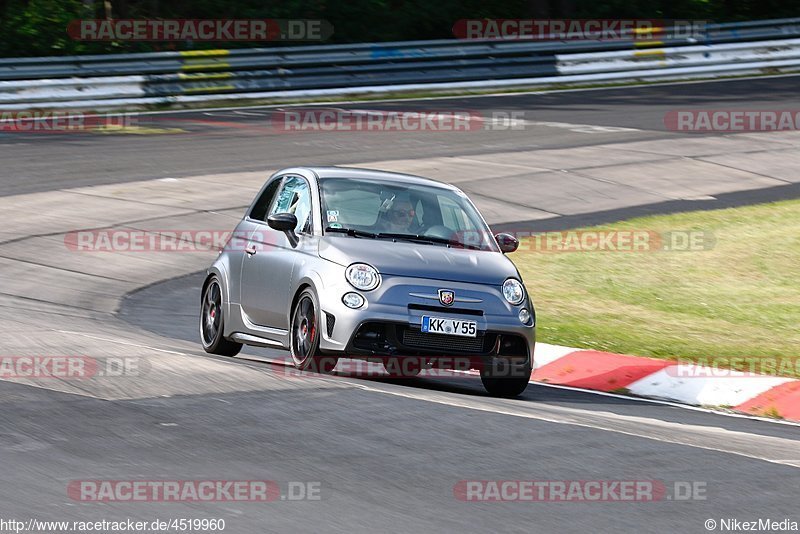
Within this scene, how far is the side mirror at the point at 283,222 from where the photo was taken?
10836mm

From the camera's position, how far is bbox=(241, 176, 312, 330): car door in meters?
10.9

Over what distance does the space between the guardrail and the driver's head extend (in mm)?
18049

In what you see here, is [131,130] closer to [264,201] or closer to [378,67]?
[378,67]

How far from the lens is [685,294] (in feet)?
49.9

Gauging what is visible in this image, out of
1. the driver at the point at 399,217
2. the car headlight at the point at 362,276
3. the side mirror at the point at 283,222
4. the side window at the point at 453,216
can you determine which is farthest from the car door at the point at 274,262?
the side window at the point at 453,216

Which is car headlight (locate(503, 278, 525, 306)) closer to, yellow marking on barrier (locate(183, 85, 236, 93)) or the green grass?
the green grass

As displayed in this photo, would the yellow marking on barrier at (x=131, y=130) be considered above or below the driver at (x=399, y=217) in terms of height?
above

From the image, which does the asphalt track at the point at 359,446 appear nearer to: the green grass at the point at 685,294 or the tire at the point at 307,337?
the tire at the point at 307,337

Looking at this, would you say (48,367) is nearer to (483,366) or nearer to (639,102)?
(483,366)

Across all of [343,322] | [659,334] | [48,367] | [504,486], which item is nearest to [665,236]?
[659,334]

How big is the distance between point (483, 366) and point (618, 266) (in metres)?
6.82

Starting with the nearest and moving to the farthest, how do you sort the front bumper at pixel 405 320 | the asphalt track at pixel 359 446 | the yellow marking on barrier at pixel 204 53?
the asphalt track at pixel 359 446
the front bumper at pixel 405 320
the yellow marking on barrier at pixel 204 53

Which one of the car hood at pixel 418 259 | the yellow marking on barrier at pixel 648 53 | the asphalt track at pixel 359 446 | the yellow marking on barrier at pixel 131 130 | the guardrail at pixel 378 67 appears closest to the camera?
the asphalt track at pixel 359 446

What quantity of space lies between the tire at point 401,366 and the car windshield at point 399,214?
929mm
